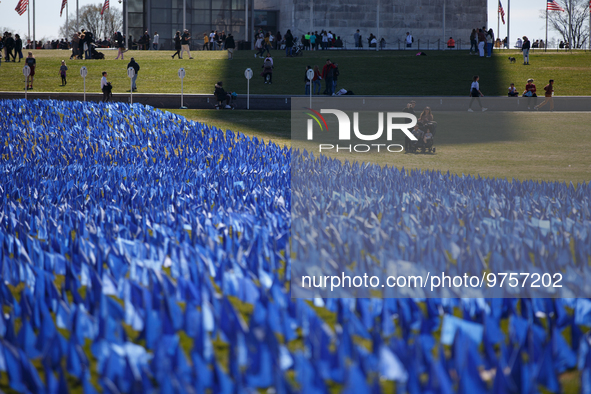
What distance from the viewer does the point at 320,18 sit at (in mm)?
59094

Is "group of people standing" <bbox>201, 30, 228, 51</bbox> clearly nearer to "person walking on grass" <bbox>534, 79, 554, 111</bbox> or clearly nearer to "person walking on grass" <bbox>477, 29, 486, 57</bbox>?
"person walking on grass" <bbox>477, 29, 486, 57</bbox>

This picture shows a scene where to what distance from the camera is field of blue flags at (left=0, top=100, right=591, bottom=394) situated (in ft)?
8.36

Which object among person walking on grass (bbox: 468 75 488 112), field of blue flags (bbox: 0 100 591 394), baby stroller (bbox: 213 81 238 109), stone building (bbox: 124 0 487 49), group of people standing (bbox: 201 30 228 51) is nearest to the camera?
field of blue flags (bbox: 0 100 591 394)

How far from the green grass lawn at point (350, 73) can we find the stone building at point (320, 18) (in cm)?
1780

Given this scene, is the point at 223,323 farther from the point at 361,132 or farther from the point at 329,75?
the point at 329,75

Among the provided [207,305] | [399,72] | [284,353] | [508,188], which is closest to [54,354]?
[207,305]

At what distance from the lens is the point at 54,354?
2762mm

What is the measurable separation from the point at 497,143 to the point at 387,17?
4591 centimetres

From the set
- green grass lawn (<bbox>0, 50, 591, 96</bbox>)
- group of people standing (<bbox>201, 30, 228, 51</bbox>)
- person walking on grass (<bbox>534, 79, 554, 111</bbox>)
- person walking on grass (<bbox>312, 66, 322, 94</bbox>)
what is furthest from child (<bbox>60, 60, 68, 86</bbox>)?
person walking on grass (<bbox>534, 79, 554, 111</bbox>)

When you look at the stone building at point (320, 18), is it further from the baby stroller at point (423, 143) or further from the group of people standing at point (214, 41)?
the baby stroller at point (423, 143)

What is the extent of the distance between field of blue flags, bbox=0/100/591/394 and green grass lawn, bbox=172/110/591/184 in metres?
6.46

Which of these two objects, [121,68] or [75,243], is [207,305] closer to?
[75,243]

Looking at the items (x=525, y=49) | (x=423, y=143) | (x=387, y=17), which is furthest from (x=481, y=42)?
(x=423, y=143)

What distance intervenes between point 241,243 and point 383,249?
3.38 ft
